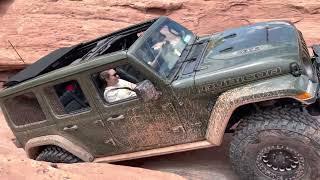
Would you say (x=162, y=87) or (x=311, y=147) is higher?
(x=162, y=87)

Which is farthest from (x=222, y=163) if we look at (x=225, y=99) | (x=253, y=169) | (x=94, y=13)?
(x=94, y=13)

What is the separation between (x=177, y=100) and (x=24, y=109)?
2017 millimetres

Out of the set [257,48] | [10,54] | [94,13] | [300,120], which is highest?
[257,48]

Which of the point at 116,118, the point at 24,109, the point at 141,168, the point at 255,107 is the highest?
the point at 255,107

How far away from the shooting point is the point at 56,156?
5.77m

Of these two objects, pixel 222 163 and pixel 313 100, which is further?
pixel 222 163

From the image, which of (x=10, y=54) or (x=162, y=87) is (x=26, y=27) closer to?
(x=10, y=54)

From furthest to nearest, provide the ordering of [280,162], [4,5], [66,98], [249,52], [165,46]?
[4,5], [66,98], [165,46], [249,52], [280,162]

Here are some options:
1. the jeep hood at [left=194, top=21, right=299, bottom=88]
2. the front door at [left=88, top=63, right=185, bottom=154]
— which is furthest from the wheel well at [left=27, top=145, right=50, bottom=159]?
the jeep hood at [left=194, top=21, right=299, bottom=88]

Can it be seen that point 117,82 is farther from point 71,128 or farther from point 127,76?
point 71,128

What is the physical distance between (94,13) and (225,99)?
223 inches

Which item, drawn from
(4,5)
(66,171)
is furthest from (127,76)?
(4,5)

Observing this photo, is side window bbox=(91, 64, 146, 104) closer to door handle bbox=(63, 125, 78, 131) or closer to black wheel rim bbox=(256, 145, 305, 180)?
door handle bbox=(63, 125, 78, 131)

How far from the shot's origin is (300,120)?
4352mm
